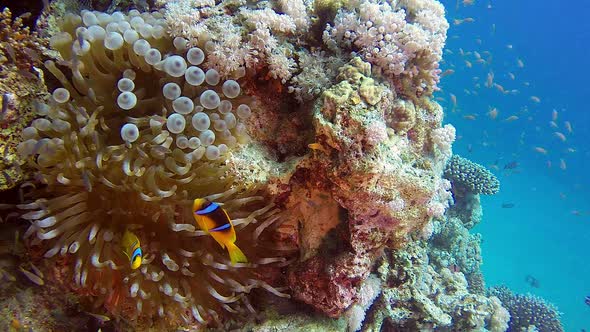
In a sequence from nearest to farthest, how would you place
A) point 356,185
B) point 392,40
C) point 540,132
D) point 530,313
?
1. point 356,185
2. point 392,40
3. point 530,313
4. point 540,132

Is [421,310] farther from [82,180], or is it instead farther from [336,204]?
[82,180]

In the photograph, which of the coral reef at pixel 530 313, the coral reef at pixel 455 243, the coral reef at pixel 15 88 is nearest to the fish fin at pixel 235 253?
the coral reef at pixel 15 88

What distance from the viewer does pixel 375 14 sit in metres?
3.01

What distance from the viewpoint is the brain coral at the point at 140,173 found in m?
2.53

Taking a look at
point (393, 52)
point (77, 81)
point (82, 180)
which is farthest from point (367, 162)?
point (77, 81)

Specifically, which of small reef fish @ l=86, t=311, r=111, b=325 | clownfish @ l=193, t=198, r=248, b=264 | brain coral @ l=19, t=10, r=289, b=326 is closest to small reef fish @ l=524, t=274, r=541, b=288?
brain coral @ l=19, t=10, r=289, b=326

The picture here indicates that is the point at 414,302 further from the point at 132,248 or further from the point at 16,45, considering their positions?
the point at 16,45

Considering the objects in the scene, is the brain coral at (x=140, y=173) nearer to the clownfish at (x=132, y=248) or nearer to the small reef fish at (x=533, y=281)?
the clownfish at (x=132, y=248)

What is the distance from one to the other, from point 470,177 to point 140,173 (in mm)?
9218

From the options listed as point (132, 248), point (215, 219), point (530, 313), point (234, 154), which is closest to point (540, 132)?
point (530, 313)

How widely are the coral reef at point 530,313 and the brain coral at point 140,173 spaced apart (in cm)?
916

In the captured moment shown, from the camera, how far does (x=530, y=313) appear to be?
31.6 feet

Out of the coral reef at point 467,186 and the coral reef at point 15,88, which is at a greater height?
the coral reef at point 467,186

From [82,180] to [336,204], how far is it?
5.82ft
